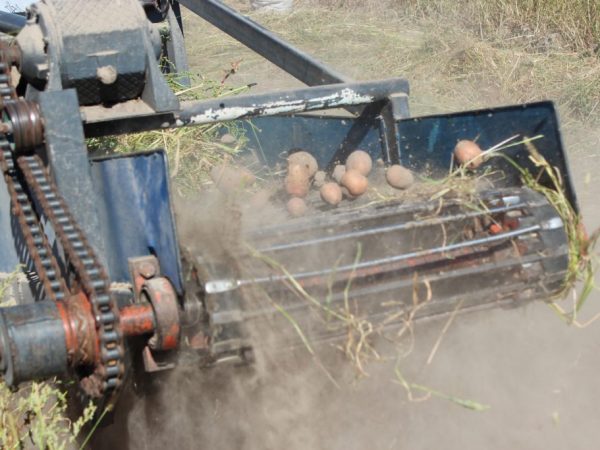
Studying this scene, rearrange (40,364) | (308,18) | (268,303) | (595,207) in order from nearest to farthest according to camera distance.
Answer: (40,364) < (268,303) < (595,207) < (308,18)

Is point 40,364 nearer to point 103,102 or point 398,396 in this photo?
point 103,102

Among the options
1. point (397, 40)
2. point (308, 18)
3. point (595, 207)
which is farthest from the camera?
point (308, 18)

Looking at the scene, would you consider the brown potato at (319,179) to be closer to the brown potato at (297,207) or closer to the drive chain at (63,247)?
the brown potato at (297,207)

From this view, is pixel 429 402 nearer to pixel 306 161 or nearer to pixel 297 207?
pixel 297 207

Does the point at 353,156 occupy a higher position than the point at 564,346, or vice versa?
the point at 353,156

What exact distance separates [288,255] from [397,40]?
6.70m

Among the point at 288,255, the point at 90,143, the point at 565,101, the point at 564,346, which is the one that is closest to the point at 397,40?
the point at 565,101

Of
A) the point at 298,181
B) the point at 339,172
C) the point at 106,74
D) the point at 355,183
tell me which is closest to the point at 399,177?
the point at 355,183

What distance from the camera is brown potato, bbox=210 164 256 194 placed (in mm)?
4723

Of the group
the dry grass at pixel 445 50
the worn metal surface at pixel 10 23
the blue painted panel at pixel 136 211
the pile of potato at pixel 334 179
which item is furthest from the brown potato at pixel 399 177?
the dry grass at pixel 445 50

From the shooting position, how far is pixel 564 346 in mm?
4059

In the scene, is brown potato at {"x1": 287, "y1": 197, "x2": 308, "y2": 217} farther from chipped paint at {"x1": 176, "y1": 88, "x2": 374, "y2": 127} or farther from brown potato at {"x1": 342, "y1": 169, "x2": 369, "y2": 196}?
chipped paint at {"x1": 176, "y1": 88, "x2": 374, "y2": 127}

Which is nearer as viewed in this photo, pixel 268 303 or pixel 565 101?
pixel 268 303

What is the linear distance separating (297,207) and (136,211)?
119cm
